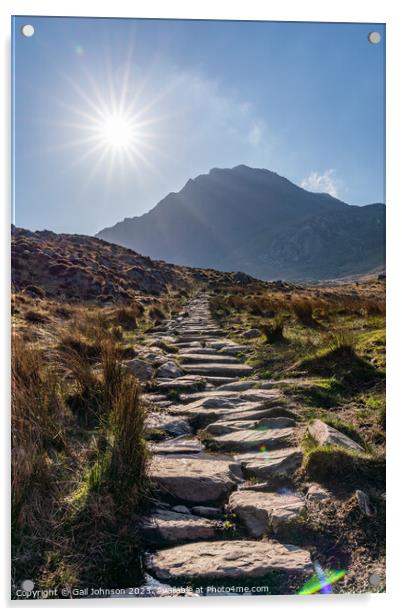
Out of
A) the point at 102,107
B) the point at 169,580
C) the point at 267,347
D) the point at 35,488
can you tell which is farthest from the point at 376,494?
the point at 267,347

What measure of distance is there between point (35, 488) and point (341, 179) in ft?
10.1

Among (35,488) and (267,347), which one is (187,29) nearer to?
(35,488)

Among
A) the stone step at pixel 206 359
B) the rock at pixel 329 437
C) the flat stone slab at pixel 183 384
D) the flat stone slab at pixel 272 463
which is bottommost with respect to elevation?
the flat stone slab at pixel 272 463

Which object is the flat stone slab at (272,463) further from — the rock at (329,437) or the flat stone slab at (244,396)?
the flat stone slab at (244,396)

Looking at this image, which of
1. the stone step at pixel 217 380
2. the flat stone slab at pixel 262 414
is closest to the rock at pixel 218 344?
the stone step at pixel 217 380

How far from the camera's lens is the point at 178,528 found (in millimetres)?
2010

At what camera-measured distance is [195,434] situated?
119 inches

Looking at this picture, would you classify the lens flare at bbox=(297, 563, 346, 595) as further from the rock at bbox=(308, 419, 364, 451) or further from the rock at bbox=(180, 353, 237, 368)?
the rock at bbox=(180, 353, 237, 368)

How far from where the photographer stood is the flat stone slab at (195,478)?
2227 mm

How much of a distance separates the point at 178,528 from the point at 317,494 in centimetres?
76

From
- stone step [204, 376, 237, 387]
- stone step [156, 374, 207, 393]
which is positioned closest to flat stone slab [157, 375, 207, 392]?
stone step [156, 374, 207, 393]

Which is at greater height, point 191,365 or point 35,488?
point 191,365

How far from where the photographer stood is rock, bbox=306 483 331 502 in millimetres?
2168

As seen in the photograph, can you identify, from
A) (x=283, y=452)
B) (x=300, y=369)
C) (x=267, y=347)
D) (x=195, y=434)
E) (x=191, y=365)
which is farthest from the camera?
(x=267, y=347)
